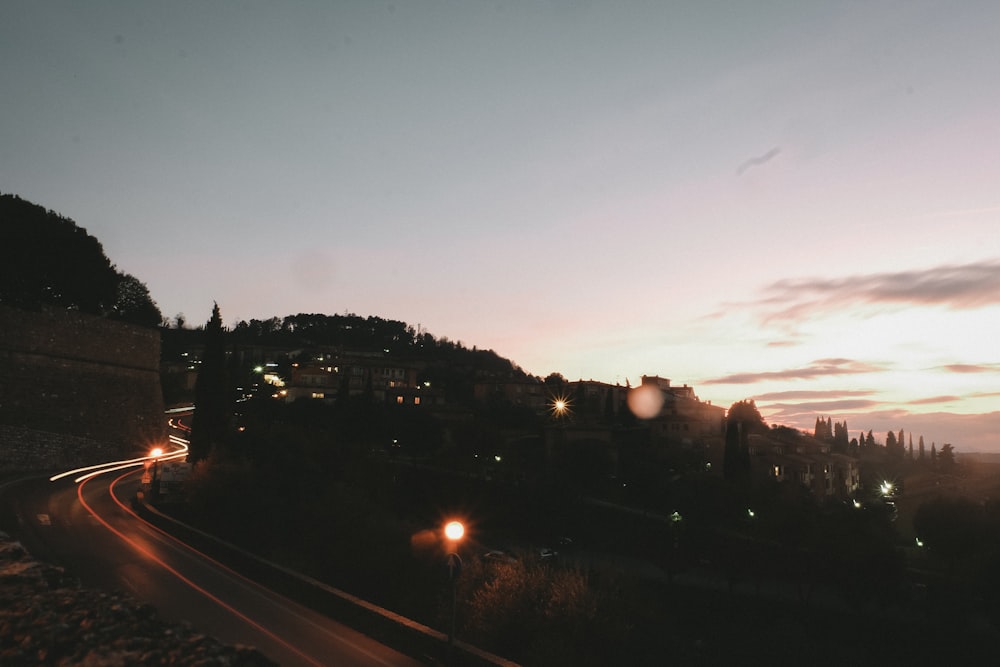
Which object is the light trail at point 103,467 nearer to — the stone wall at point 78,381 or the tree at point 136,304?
the stone wall at point 78,381

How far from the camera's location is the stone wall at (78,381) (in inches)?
1598

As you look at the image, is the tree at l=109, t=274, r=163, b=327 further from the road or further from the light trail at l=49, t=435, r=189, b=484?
the road

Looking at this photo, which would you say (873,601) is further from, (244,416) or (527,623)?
(244,416)

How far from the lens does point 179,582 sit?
18.3 m

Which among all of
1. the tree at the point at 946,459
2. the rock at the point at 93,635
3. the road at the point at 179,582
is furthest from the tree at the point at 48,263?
the tree at the point at 946,459

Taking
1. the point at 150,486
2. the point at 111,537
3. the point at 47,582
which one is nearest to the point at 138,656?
the point at 47,582

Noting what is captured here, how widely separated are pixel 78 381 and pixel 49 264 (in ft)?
40.6

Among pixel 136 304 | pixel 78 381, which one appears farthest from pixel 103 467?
pixel 136 304

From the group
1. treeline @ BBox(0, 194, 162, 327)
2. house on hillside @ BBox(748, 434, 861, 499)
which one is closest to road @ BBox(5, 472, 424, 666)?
treeline @ BBox(0, 194, 162, 327)

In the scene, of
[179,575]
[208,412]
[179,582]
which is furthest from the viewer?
[208,412]

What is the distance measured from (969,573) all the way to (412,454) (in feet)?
184

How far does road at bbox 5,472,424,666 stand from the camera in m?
13.7

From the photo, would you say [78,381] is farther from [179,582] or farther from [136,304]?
[136,304]

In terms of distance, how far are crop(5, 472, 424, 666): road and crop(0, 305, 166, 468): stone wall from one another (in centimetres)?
1293
